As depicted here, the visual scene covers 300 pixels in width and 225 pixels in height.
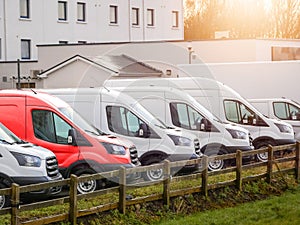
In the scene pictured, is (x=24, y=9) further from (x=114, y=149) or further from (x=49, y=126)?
(x=114, y=149)

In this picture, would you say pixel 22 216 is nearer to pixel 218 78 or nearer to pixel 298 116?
pixel 298 116

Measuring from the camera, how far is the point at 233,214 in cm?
1480

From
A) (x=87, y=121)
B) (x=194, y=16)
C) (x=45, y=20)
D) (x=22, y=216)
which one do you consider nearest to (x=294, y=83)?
(x=87, y=121)

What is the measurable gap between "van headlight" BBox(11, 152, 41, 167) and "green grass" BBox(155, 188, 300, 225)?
2834mm

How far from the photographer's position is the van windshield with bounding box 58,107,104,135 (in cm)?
1695

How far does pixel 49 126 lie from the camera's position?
16734mm

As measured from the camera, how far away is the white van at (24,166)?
569 inches

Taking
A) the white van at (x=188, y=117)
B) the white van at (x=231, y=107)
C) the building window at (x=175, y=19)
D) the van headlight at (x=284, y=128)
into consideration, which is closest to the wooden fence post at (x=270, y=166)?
the white van at (x=188, y=117)

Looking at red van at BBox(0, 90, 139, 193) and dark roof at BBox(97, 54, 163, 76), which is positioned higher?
dark roof at BBox(97, 54, 163, 76)

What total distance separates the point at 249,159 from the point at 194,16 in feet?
175

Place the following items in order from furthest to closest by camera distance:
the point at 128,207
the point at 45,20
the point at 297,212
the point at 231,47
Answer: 1. the point at 45,20
2. the point at 231,47
3. the point at 297,212
4. the point at 128,207

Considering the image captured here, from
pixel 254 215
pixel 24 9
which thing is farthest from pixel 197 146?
pixel 24 9

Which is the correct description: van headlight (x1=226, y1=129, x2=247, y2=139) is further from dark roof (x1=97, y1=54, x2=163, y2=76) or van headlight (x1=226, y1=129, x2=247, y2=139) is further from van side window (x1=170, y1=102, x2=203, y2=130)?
dark roof (x1=97, y1=54, x2=163, y2=76)

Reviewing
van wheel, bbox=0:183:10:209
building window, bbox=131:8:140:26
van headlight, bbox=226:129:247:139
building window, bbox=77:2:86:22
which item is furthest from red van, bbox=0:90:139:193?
building window, bbox=131:8:140:26
